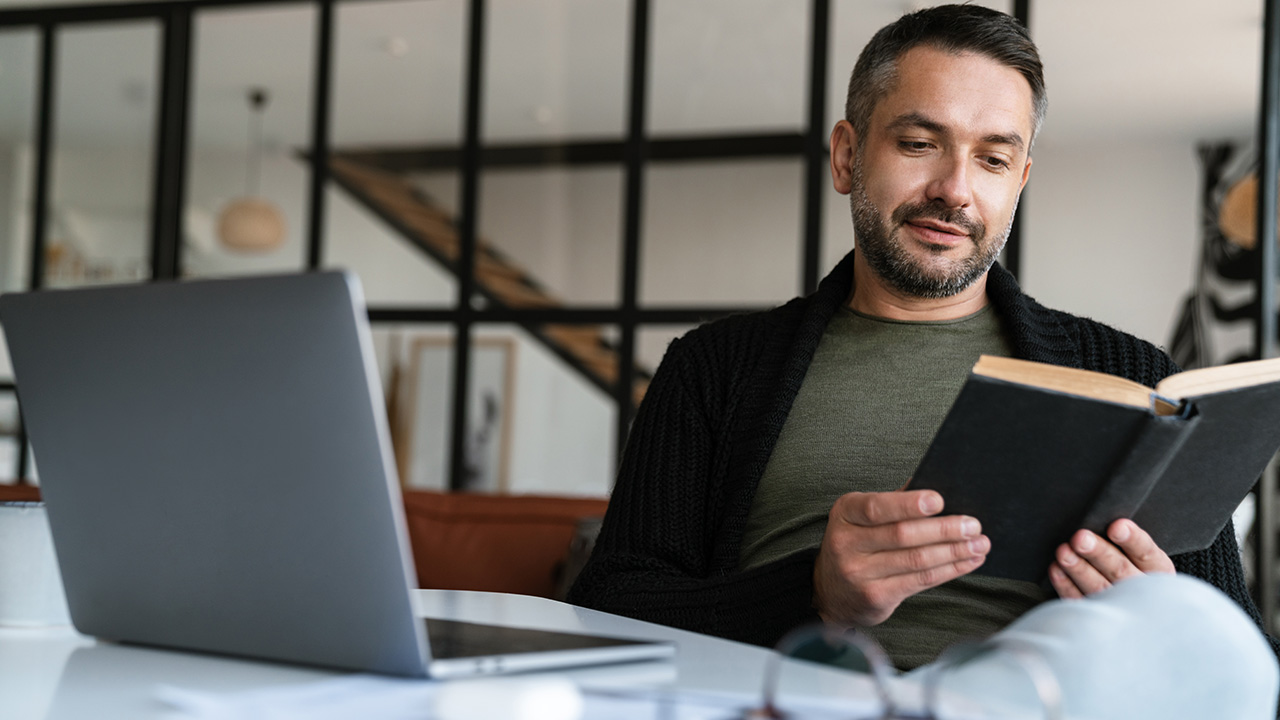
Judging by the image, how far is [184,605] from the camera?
821mm

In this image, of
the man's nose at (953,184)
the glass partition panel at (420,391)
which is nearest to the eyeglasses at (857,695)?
the man's nose at (953,184)

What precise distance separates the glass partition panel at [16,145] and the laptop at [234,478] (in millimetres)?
3882

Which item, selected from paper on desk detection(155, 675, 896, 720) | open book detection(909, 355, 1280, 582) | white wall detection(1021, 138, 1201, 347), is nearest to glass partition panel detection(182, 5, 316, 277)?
white wall detection(1021, 138, 1201, 347)

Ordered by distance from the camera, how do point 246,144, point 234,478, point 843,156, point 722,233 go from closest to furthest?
point 234,478, point 843,156, point 722,233, point 246,144

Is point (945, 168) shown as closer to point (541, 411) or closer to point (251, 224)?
point (541, 411)

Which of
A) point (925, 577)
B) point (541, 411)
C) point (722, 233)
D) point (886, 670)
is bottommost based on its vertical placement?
point (541, 411)

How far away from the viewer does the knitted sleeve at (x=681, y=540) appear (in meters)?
1.29

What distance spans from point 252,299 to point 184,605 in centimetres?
26

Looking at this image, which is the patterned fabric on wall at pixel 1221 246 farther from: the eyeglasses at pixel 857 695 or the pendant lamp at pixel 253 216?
the pendant lamp at pixel 253 216

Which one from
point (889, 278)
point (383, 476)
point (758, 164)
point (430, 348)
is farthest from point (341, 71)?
point (383, 476)

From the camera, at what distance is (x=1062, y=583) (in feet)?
3.82

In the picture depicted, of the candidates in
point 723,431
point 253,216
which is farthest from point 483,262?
point 723,431

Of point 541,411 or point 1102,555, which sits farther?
point 541,411

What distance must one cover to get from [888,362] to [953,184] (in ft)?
0.85
